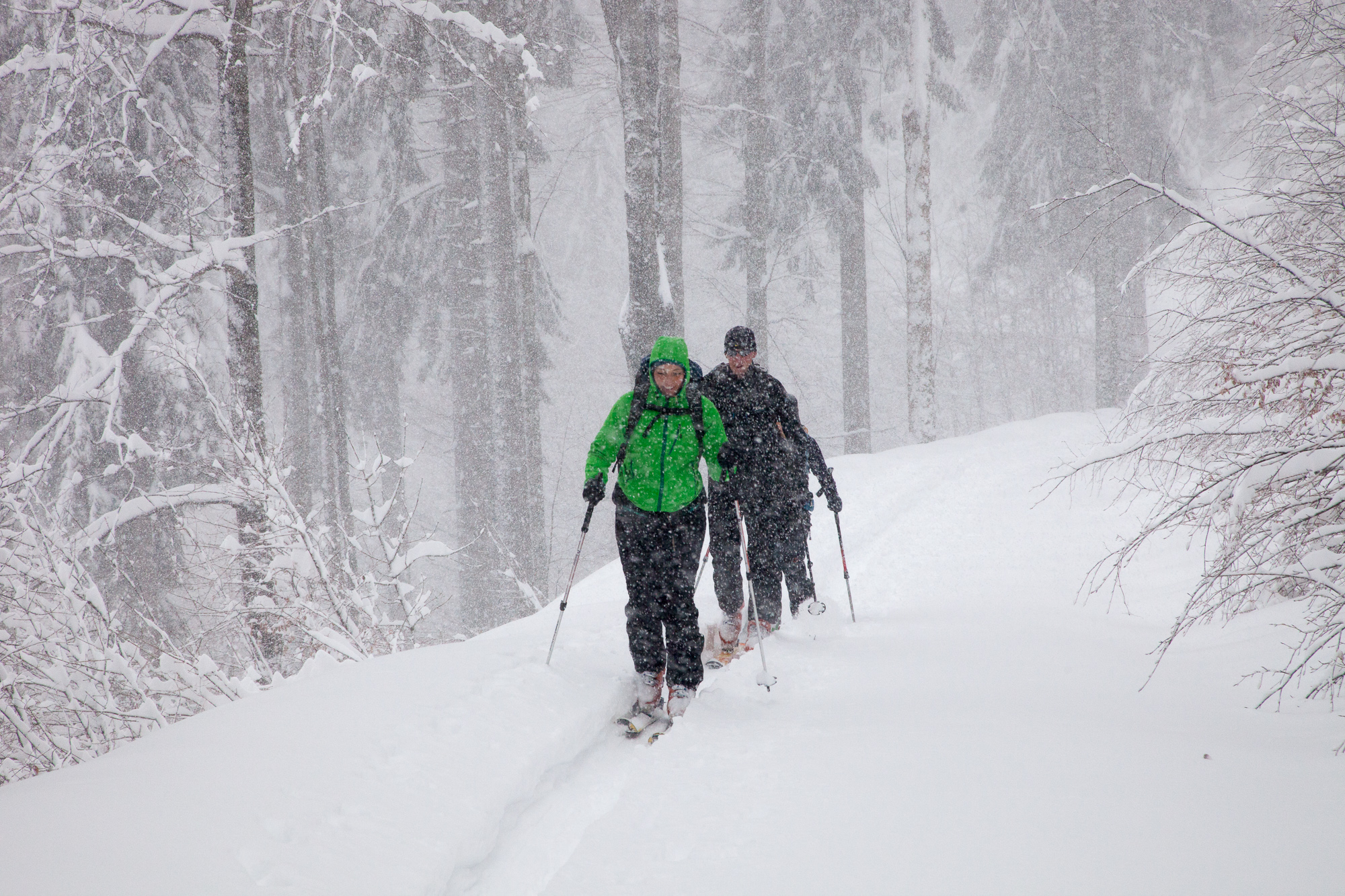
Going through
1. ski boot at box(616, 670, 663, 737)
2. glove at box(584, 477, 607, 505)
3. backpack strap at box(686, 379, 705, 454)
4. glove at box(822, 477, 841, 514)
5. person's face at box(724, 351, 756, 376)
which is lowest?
ski boot at box(616, 670, 663, 737)

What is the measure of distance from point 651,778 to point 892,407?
33.0 meters

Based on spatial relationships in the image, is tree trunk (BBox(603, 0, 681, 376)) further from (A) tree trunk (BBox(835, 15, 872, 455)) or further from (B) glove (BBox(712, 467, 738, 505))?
(A) tree trunk (BBox(835, 15, 872, 455))

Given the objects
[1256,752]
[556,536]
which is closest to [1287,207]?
[1256,752]

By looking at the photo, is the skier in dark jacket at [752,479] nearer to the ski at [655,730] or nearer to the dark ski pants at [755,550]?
the dark ski pants at [755,550]

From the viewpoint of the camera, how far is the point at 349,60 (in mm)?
13180

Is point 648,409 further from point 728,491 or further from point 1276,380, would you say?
point 1276,380

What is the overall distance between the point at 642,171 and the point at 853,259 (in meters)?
9.92

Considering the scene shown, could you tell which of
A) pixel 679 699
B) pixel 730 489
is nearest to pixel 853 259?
pixel 730 489

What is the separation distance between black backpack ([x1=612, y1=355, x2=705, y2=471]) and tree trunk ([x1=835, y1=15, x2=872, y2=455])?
41.6ft

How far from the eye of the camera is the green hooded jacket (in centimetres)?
445

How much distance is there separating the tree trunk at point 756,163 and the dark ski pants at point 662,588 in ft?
39.0

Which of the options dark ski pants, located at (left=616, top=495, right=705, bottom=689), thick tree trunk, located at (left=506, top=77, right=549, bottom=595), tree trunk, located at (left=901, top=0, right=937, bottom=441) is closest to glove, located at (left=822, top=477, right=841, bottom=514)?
dark ski pants, located at (left=616, top=495, right=705, bottom=689)

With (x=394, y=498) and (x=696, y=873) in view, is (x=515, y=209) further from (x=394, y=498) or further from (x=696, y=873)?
(x=696, y=873)

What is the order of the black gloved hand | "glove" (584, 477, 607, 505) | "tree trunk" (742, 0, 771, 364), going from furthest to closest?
"tree trunk" (742, 0, 771, 364), the black gloved hand, "glove" (584, 477, 607, 505)
